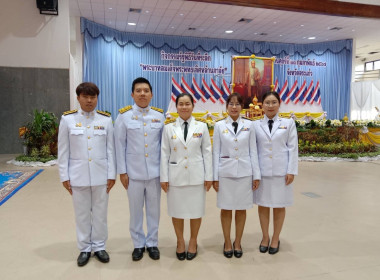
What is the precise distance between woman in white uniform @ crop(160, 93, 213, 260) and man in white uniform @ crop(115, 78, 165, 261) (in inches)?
4.1

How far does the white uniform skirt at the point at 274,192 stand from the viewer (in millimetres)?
2637

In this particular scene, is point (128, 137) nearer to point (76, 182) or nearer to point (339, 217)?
point (76, 182)

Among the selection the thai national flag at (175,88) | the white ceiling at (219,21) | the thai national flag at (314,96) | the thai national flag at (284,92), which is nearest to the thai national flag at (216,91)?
the thai national flag at (175,88)

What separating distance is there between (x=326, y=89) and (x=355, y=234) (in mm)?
13486

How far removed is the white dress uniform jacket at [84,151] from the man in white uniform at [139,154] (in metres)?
0.11

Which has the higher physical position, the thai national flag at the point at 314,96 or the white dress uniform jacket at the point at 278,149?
the thai national flag at the point at 314,96

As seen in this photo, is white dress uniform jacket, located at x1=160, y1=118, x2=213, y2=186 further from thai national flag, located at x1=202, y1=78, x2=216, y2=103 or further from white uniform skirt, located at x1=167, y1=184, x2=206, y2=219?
thai national flag, located at x1=202, y1=78, x2=216, y2=103

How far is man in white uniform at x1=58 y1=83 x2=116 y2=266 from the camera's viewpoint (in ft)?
7.88

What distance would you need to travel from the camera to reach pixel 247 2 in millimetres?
8484

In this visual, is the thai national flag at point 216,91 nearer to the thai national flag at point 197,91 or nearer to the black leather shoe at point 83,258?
the thai national flag at point 197,91

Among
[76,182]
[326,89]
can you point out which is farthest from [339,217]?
[326,89]

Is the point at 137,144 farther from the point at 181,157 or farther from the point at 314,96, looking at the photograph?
the point at 314,96

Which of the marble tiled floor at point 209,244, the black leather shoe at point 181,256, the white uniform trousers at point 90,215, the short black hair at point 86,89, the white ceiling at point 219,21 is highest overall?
the white ceiling at point 219,21

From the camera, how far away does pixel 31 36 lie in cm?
823
